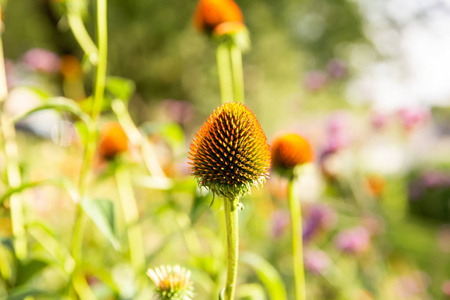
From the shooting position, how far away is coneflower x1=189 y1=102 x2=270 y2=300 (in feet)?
1.73

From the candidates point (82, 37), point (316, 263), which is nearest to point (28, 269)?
point (82, 37)

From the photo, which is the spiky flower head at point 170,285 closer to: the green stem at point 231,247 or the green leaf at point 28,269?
the green stem at point 231,247

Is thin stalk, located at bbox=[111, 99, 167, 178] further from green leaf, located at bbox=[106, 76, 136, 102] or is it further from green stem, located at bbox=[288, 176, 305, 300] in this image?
green stem, located at bbox=[288, 176, 305, 300]

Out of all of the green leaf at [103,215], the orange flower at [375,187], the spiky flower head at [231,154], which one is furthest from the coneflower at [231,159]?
the orange flower at [375,187]

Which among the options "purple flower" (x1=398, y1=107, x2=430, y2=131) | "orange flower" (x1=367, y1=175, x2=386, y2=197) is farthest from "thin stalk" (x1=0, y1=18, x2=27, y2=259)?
"orange flower" (x1=367, y1=175, x2=386, y2=197)

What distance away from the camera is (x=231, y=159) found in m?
0.55

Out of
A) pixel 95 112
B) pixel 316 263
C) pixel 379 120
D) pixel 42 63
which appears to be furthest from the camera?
pixel 42 63

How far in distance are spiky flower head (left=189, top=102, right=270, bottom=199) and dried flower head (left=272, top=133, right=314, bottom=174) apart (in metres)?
0.28

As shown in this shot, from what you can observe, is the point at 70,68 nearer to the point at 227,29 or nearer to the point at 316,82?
the point at 316,82

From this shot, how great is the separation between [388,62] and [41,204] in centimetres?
609

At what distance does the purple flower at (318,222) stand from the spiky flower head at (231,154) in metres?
0.91

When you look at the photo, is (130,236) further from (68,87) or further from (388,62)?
(388,62)

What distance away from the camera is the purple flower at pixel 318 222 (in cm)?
143

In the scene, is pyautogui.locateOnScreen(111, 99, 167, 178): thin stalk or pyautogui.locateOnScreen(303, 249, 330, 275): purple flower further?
pyautogui.locateOnScreen(303, 249, 330, 275): purple flower
